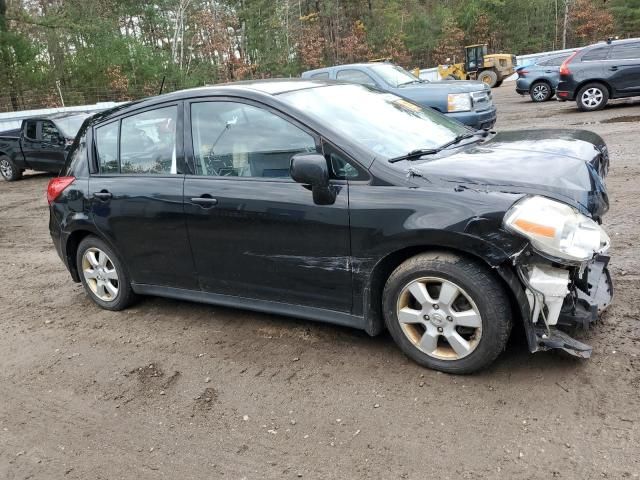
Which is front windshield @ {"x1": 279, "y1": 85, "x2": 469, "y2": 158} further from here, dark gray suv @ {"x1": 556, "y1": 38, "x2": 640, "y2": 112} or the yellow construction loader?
the yellow construction loader

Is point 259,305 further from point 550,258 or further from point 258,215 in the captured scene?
point 550,258

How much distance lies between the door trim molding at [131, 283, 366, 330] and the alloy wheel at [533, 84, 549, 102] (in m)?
18.1

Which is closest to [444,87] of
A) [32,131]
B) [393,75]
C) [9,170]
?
[393,75]

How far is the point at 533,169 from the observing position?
10.8 feet

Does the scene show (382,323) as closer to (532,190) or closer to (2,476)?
(532,190)

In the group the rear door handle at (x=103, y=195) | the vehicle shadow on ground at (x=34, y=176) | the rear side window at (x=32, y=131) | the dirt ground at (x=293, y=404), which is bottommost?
the vehicle shadow on ground at (x=34, y=176)

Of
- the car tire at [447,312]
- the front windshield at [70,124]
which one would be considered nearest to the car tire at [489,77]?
the front windshield at [70,124]

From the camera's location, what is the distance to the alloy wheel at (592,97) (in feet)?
48.2

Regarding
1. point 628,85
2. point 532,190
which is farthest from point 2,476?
point 628,85

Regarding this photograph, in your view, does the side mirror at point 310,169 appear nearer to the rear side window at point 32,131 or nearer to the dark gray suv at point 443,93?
the dark gray suv at point 443,93

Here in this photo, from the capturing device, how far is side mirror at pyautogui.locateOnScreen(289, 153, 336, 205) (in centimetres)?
338

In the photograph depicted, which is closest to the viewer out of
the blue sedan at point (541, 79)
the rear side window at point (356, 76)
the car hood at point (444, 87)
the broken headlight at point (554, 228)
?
the broken headlight at point (554, 228)

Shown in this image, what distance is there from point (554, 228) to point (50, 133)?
12578 mm

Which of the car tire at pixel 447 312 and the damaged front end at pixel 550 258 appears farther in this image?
the car tire at pixel 447 312
